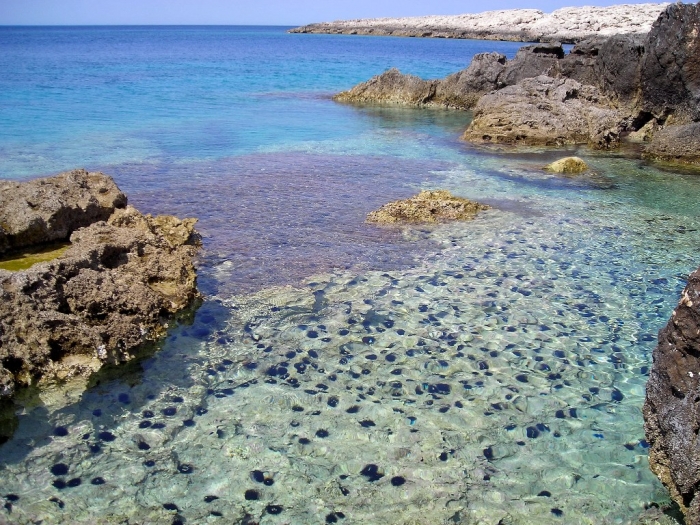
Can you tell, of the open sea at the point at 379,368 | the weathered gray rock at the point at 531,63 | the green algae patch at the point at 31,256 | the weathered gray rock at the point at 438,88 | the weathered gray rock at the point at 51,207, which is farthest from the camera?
the weathered gray rock at the point at 438,88

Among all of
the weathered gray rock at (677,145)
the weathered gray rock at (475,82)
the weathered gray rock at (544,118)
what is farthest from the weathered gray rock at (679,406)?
the weathered gray rock at (475,82)

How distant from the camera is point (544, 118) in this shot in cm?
2084

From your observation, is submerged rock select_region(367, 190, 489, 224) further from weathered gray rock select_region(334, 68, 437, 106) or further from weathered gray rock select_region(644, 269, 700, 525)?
weathered gray rock select_region(334, 68, 437, 106)

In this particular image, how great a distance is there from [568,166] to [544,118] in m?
4.81

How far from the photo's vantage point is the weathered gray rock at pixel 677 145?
57.2 feet

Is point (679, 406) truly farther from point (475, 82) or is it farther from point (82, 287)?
point (475, 82)

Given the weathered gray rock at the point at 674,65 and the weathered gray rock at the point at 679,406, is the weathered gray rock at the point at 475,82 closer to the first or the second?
the weathered gray rock at the point at 674,65

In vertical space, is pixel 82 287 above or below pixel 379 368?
above

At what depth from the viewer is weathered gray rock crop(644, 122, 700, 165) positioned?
686 inches

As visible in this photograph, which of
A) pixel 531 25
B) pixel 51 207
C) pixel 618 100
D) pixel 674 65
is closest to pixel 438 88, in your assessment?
pixel 618 100

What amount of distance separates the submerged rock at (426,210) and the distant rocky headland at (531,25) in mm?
79898

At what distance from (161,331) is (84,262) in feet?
4.10

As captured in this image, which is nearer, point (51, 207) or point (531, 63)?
point (51, 207)

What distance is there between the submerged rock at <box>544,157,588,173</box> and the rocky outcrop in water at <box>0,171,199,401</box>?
10.2 metres
